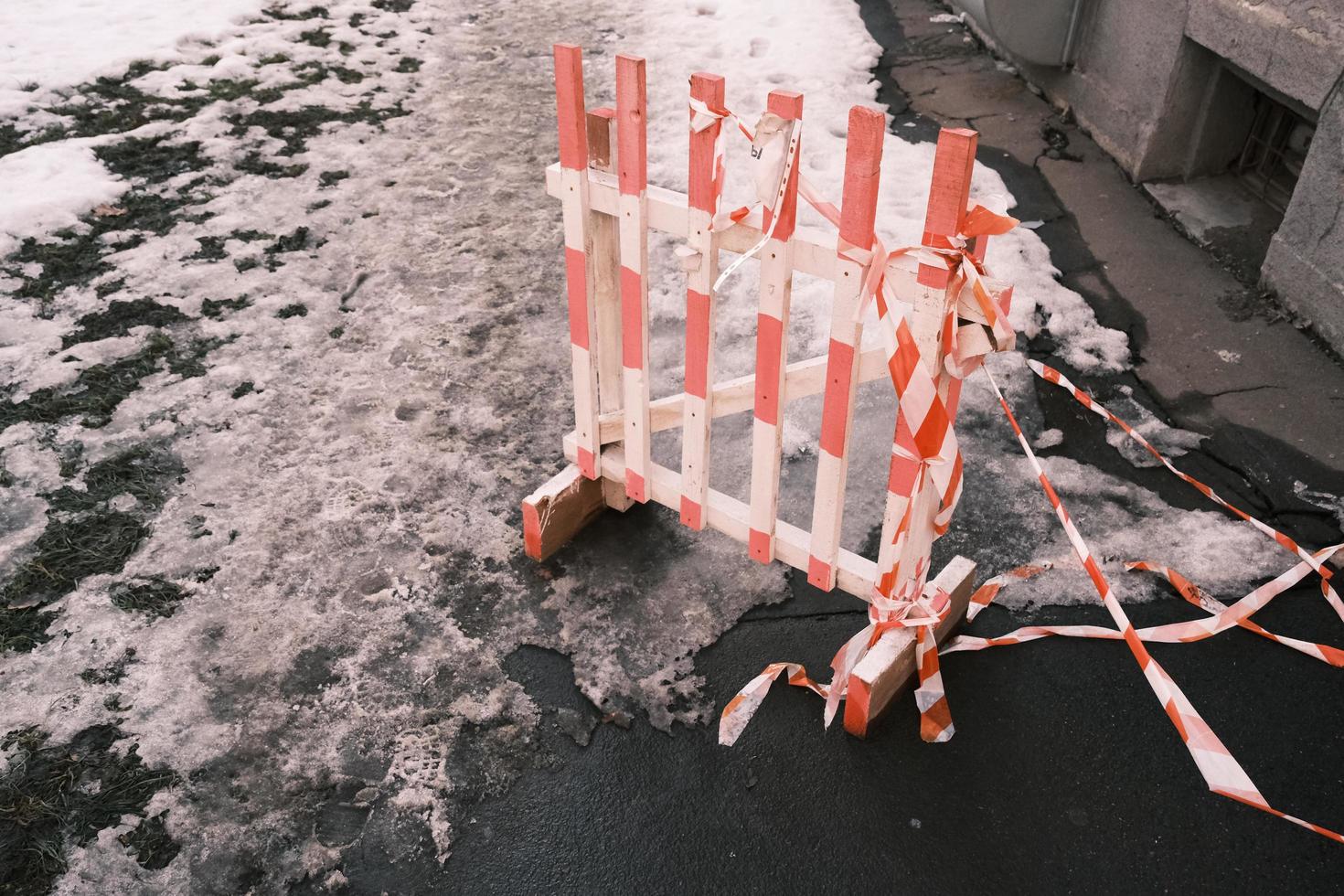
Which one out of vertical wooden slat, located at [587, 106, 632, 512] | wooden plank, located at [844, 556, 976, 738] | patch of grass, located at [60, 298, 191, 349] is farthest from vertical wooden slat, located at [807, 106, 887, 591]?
patch of grass, located at [60, 298, 191, 349]

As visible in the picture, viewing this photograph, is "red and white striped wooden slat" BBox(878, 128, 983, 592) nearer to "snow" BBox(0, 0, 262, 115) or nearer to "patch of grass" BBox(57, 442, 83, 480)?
"patch of grass" BBox(57, 442, 83, 480)

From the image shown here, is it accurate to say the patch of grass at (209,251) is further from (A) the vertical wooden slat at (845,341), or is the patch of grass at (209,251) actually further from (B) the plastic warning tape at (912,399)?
(A) the vertical wooden slat at (845,341)

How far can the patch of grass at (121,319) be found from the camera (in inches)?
196

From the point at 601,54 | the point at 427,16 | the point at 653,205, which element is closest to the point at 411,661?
the point at 653,205

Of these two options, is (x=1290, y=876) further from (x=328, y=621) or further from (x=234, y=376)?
(x=234, y=376)

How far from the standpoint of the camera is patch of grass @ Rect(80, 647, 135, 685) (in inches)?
129

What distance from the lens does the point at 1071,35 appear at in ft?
21.7

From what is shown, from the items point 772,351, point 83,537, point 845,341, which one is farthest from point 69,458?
point 845,341

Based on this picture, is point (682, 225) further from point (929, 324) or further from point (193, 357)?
point (193, 357)

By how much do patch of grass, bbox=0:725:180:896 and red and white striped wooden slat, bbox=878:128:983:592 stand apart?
7.25ft

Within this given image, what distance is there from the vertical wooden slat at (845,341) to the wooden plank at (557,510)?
0.97m

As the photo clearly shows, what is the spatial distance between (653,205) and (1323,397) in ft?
10.5

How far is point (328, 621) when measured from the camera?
348 cm

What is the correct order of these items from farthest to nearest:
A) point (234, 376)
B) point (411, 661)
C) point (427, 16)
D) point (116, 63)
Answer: point (427, 16) < point (116, 63) < point (234, 376) < point (411, 661)
